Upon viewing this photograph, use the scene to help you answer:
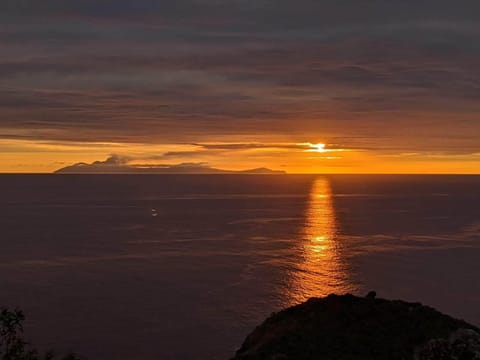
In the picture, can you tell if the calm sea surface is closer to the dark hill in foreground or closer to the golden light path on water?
the golden light path on water

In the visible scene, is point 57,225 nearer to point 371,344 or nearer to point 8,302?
point 8,302

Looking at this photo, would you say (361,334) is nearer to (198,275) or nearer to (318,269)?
(198,275)

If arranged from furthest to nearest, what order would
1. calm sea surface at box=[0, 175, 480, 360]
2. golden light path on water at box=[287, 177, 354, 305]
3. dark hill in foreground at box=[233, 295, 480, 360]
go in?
golden light path on water at box=[287, 177, 354, 305], calm sea surface at box=[0, 175, 480, 360], dark hill in foreground at box=[233, 295, 480, 360]

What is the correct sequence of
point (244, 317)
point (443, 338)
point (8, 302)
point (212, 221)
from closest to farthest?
point (443, 338), point (244, 317), point (8, 302), point (212, 221)

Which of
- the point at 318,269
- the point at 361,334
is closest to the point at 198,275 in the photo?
the point at 318,269

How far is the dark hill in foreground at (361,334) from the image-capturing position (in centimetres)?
3309

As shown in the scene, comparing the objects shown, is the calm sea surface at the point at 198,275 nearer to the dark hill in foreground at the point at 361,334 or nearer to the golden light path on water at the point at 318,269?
the golden light path on water at the point at 318,269

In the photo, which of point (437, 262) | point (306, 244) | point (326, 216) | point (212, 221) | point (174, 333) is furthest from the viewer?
point (326, 216)

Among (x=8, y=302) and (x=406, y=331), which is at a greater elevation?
(x=406, y=331)

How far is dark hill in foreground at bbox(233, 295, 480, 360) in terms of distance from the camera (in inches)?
1303

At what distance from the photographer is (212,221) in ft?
554

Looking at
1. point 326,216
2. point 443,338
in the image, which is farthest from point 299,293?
point 326,216

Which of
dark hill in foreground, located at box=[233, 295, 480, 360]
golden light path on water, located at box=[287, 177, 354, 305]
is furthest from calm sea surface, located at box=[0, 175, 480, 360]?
dark hill in foreground, located at box=[233, 295, 480, 360]

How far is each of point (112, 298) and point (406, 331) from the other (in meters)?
43.3
